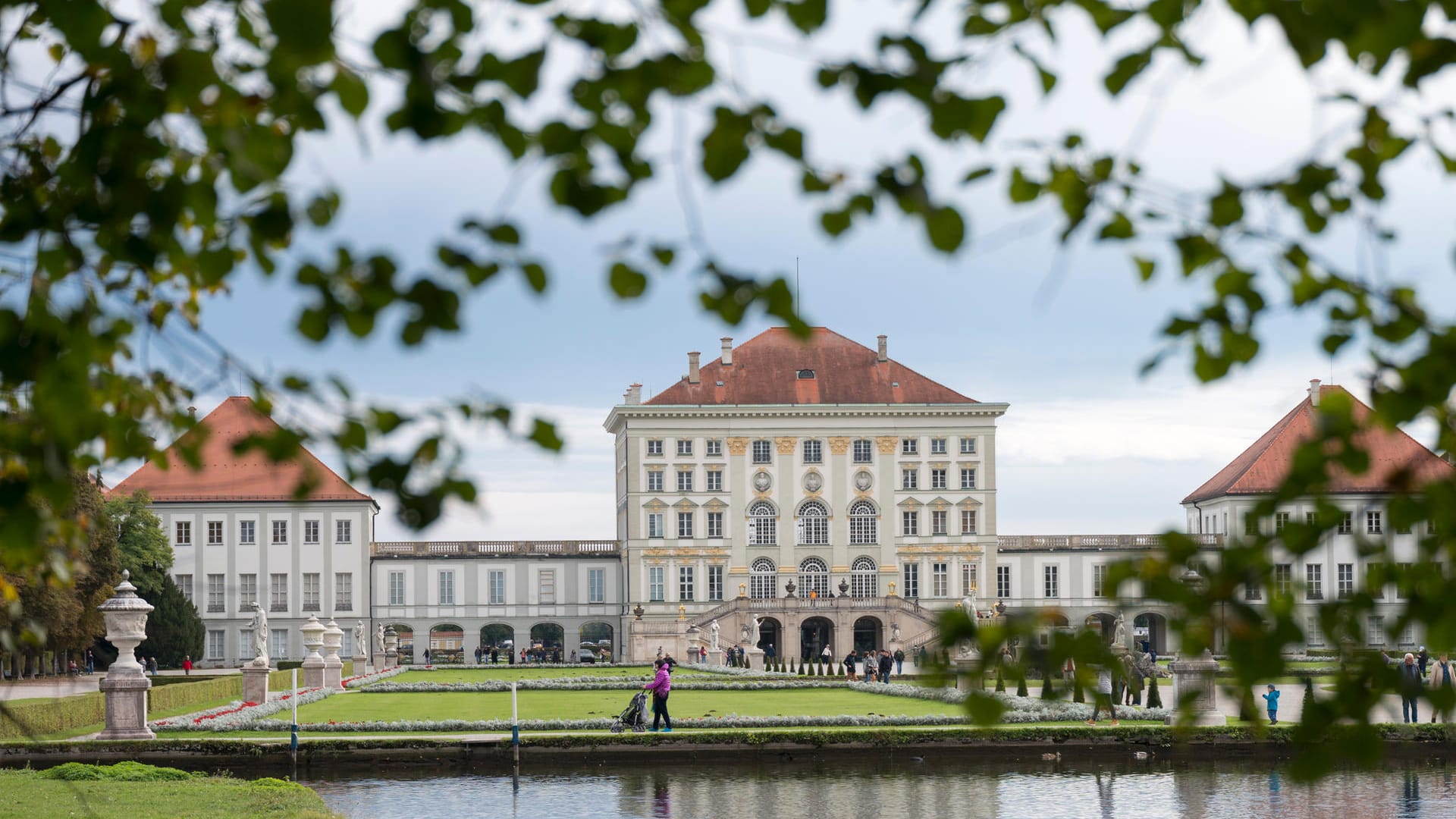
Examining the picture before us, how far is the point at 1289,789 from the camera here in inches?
693

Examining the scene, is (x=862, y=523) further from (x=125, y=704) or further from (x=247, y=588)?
(x=125, y=704)

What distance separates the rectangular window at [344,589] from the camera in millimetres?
68375

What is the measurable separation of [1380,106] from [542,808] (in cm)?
1356

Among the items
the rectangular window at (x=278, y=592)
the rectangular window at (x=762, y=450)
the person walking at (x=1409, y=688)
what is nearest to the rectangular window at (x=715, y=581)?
the rectangular window at (x=762, y=450)

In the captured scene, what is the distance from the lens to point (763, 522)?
71.7 m

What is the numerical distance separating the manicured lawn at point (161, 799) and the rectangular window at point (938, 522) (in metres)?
55.6

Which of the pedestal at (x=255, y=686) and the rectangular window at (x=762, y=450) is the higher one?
the rectangular window at (x=762, y=450)

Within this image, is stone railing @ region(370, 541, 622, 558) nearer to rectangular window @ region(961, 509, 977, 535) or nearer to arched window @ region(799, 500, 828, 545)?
arched window @ region(799, 500, 828, 545)

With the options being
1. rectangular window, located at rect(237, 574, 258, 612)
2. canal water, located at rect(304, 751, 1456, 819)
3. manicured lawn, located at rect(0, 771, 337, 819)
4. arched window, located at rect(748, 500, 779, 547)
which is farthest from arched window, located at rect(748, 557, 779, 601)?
manicured lawn, located at rect(0, 771, 337, 819)

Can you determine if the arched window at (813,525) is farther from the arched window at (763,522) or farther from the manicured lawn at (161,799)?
the manicured lawn at (161,799)

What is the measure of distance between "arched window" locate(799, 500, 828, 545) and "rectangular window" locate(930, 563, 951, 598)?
470cm

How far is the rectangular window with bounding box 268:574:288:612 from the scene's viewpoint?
67.6 metres

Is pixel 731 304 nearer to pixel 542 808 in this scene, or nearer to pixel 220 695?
pixel 542 808

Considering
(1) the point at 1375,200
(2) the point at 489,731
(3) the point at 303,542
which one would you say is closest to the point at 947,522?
(3) the point at 303,542
